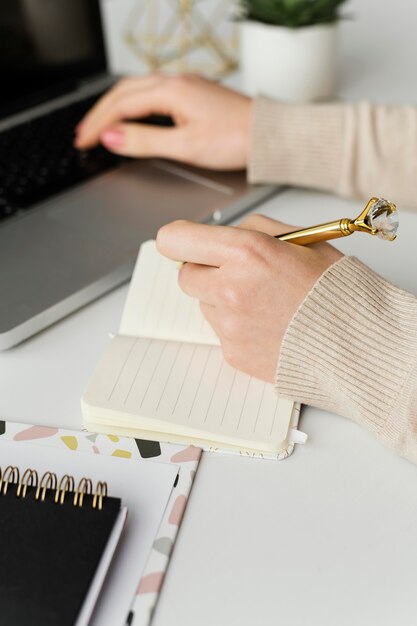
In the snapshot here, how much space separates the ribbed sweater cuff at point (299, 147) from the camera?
83cm

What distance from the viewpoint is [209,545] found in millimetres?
Answer: 458

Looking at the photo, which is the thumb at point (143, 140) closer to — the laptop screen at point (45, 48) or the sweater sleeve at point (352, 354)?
the laptop screen at point (45, 48)

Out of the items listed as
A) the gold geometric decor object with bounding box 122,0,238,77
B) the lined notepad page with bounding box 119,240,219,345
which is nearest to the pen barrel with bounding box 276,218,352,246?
the lined notepad page with bounding box 119,240,219,345

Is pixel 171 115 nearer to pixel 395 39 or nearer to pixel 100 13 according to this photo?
pixel 100 13

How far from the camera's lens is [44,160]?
0.87 m

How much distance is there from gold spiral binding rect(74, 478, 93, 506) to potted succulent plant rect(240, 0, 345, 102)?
0.69 meters

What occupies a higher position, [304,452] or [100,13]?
[100,13]

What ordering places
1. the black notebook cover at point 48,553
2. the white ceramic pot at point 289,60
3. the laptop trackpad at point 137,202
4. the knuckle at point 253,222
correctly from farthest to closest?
the white ceramic pot at point 289,60 < the laptop trackpad at point 137,202 < the knuckle at point 253,222 < the black notebook cover at point 48,553

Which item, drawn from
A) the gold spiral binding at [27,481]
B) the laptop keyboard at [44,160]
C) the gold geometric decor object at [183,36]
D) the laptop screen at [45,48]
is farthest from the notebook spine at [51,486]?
the gold geometric decor object at [183,36]

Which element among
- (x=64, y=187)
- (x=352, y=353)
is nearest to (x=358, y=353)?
(x=352, y=353)

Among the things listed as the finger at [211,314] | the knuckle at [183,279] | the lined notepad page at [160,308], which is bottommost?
the lined notepad page at [160,308]

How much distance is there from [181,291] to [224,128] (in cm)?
29

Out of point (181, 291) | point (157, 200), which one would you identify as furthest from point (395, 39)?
point (181, 291)

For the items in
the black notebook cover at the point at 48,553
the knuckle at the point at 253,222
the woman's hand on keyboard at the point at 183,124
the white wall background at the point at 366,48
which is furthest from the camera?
the white wall background at the point at 366,48
